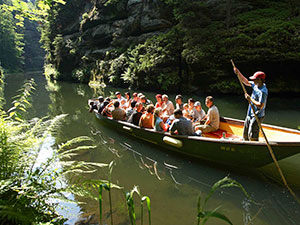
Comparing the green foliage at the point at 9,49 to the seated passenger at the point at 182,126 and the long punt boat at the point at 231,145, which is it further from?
the seated passenger at the point at 182,126

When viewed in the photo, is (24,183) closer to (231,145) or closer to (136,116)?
(231,145)

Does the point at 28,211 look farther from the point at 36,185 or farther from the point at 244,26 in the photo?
the point at 244,26

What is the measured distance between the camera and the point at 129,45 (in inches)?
926

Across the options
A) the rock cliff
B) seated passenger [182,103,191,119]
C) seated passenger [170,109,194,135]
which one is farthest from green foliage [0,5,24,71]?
seated passenger [170,109,194,135]

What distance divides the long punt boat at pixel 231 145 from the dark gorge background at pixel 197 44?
480cm

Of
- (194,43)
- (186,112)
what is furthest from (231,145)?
(194,43)

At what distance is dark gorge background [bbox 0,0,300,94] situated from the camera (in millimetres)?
13055

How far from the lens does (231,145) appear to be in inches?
191

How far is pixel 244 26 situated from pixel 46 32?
3451cm

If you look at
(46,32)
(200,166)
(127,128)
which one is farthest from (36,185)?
(46,32)

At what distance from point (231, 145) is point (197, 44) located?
12.2m

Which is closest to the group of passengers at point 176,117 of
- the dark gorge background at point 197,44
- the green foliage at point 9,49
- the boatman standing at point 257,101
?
the boatman standing at point 257,101

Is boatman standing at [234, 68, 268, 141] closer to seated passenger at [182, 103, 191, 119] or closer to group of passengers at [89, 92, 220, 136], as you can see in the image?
group of passengers at [89, 92, 220, 136]

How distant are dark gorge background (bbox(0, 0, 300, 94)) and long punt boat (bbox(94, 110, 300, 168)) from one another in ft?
15.8
